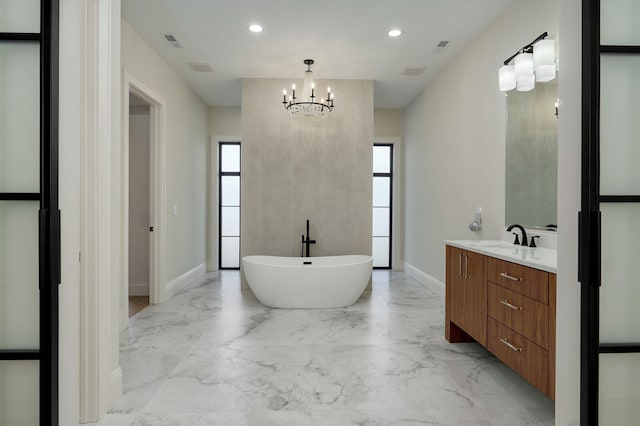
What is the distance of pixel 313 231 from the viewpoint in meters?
5.07

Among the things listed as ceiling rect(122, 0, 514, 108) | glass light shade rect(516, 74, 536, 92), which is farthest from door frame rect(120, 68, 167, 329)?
glass light shade rect(516, 74, 536, 92)

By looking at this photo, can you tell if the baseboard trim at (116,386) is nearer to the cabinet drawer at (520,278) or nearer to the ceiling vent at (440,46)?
the cabinet drawer at (520,278)

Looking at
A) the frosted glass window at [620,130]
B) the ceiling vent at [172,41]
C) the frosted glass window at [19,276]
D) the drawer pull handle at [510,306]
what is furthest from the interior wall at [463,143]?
the frosted glass window at [19,276]

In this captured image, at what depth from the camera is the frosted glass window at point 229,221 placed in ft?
22.1

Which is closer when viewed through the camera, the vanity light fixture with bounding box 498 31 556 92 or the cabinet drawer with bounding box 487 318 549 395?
the cabinet drawer with bounding box 487 318 549 395

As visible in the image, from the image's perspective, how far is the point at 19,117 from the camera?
57.0 inches

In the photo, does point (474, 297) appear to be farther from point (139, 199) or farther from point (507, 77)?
Result: point (139, 199)

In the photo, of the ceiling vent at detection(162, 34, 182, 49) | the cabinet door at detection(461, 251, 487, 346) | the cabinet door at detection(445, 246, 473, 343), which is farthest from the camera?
the ceiling vent at detection(162, 34, 182, 49)

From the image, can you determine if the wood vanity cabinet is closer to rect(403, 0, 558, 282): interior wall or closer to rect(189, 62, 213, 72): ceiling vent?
rect(403, 0, 558, 282): interior wall

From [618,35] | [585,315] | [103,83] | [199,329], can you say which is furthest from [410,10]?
[199,329]

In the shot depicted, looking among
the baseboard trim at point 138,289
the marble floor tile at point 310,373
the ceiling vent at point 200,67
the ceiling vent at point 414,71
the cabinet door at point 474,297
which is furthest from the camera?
the baseboard trim at point 138,289

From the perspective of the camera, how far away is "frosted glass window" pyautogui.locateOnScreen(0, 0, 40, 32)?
141 cm

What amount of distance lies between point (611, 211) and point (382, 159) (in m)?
5.40

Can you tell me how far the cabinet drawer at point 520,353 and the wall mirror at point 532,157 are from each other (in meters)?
0.86
